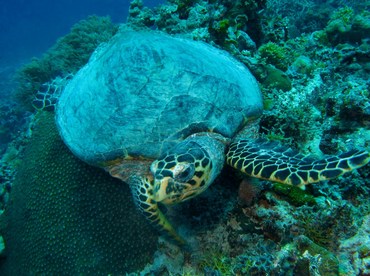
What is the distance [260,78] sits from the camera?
5301mm

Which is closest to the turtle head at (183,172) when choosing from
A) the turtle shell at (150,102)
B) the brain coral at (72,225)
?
the turtle shell at (150,102)

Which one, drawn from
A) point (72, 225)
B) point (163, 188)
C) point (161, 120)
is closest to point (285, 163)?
point (163, 188)

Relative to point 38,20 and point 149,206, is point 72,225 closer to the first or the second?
point 149,206

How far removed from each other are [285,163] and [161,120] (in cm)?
150

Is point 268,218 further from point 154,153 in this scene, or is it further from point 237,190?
point 154,153

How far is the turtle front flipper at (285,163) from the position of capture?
2.29 meters

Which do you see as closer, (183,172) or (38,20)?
(183,172)

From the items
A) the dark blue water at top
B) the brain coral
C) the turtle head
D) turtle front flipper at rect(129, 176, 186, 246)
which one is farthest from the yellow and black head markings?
the dark blue water at top

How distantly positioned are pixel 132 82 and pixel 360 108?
9.89 ft

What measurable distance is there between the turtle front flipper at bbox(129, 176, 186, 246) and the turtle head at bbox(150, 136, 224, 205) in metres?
0.30

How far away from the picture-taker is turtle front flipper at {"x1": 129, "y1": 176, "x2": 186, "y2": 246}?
9.68 feet

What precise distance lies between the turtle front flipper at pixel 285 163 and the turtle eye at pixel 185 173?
23.8 inches

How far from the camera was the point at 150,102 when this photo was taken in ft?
10.8

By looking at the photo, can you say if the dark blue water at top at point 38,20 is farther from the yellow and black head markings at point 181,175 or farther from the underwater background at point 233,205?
the yellow and black head markings at point 181,175
